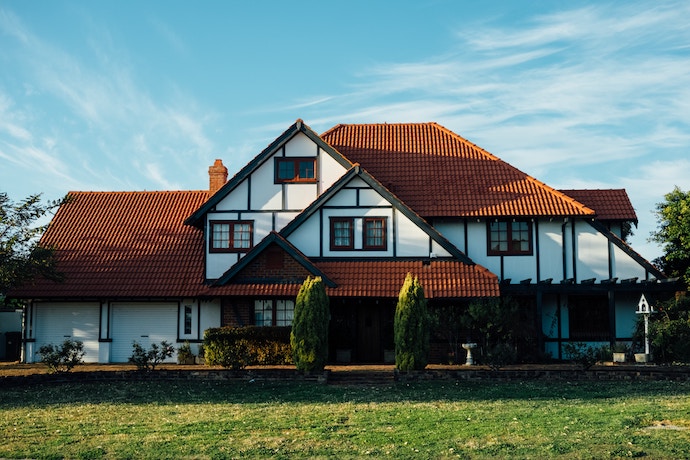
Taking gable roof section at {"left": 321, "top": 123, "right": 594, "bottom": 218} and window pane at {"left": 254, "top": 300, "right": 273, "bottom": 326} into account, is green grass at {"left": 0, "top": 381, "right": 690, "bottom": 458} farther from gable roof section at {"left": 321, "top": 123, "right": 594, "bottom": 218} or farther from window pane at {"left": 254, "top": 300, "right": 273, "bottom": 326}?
gable roof section at {"left": 321, "top": 123, "right": 594, "bottom": 218}

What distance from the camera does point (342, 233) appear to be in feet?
96.3

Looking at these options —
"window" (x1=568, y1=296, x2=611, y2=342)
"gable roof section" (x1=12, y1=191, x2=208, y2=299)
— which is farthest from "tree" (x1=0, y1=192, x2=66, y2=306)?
"window" (x1=568, y1=296, x2=611, y2=342)

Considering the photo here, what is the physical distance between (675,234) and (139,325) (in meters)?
20.2

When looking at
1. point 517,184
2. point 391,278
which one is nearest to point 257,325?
point 391,278

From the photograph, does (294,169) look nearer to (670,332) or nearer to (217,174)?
(217,174)

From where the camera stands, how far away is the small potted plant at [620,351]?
27.4m

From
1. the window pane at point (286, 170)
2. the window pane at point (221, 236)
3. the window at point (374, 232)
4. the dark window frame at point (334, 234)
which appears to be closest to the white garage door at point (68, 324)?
the window pane at point (221, 236)

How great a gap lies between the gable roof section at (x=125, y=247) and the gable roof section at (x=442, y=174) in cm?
725

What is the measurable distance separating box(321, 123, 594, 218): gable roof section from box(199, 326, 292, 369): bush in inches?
273

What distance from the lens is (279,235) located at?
2825 cm

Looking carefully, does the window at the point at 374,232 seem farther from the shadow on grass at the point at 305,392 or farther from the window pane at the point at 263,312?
the shadow on grass at the point at 305,392

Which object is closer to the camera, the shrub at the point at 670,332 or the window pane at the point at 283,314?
the shrub at the point at 670,332

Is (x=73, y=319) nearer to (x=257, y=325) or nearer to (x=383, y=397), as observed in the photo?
(x=257, y=325)

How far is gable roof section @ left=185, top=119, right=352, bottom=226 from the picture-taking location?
98.1 ft
